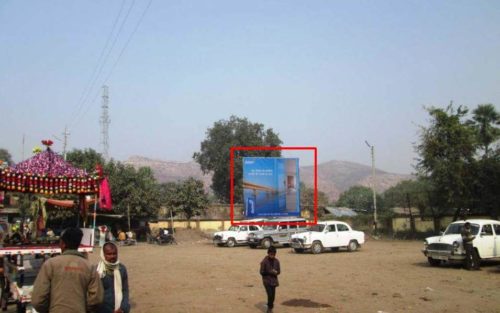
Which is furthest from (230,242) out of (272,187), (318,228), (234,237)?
(272,187)

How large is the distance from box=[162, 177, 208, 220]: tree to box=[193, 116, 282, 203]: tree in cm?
2375

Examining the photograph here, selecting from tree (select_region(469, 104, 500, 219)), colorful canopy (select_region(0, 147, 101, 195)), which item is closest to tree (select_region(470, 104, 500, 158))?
tree (select_region(469, 104, 500, 219))

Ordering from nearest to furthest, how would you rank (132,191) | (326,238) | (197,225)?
1. (326,238)
2. (132,191)
3. (197,225)

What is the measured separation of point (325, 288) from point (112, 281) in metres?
8.41

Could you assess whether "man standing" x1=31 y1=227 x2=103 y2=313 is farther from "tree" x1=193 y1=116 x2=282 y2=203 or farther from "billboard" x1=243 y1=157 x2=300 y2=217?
"tree" x1=193 y1=116 x2=282 y2=203

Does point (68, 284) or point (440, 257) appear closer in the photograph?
point (68, 284)

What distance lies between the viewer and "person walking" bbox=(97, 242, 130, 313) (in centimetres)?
606

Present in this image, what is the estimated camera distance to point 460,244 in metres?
17.4

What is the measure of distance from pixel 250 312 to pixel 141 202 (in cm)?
3178

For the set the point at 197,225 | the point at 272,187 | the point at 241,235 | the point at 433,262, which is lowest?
the point at 433,262

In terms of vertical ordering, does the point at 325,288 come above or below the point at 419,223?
below

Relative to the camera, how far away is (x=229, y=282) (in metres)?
14.9

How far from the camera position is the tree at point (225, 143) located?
70875 mm

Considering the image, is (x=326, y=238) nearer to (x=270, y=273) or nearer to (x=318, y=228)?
(x=318, y=228)
